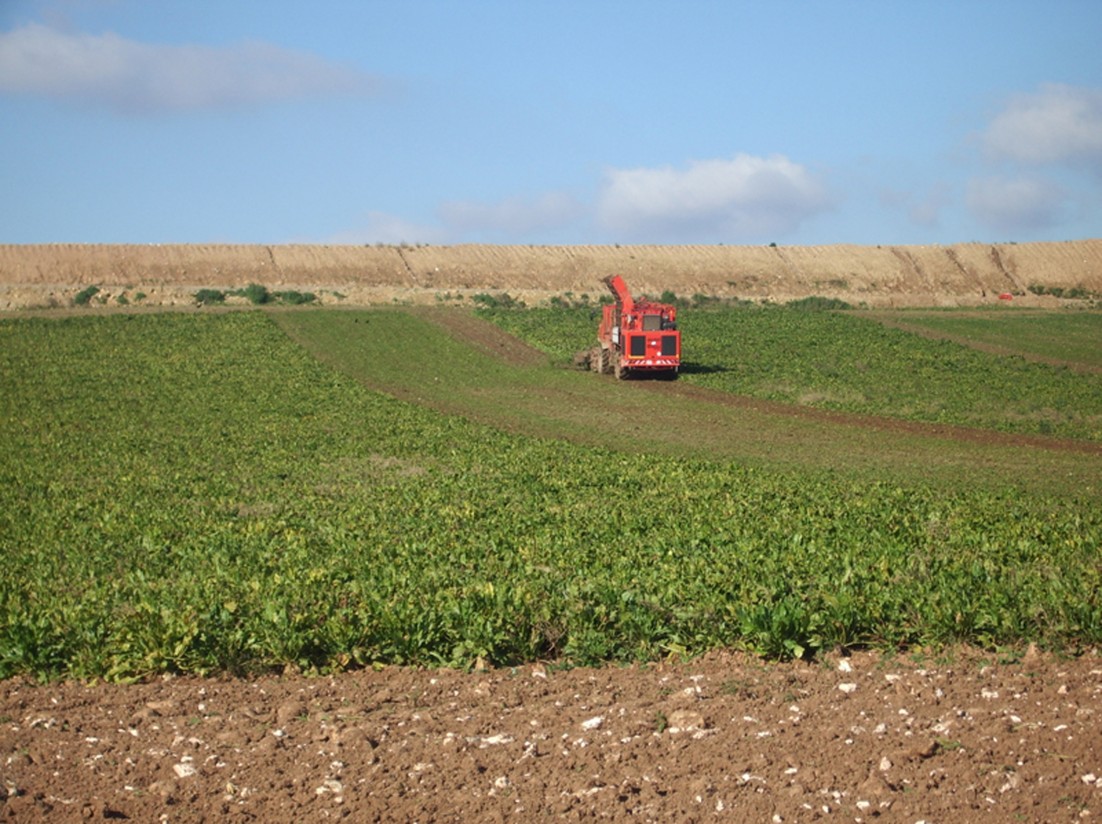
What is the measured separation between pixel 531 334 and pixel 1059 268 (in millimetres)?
67915

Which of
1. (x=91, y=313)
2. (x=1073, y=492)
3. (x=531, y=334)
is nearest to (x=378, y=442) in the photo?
(x=1073, y=492)

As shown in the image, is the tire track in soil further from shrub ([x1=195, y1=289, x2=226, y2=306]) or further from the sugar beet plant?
shrub ([x1=195, y1=289, x2=226, y2=306])

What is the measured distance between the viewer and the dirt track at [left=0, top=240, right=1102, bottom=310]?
3524 inches

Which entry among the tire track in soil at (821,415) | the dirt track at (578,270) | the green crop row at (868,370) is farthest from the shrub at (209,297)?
the tire track in soil at (821,415)

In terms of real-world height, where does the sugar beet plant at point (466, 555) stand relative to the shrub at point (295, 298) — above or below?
below

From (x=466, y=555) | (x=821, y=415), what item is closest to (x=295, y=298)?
(x=821, y=415)

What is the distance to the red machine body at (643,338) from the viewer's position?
39.5m

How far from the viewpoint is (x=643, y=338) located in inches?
1554

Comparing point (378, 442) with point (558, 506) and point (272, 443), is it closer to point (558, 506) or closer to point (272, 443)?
point (272, 443)

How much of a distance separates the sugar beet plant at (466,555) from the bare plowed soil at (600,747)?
0.61m

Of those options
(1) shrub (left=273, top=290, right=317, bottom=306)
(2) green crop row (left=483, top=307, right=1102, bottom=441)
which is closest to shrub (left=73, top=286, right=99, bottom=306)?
(1) shrub (left=273, top=290, right=317, bottom=306)

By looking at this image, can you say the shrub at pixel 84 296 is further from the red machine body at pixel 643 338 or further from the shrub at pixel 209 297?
the red machine body at pixel 643 338

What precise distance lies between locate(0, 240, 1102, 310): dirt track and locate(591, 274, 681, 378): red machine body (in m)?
41.2

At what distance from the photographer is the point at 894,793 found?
6.30 m
